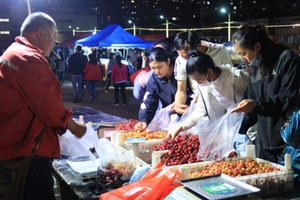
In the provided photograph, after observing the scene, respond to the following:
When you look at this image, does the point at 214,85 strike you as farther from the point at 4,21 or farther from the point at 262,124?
the point at 4,21

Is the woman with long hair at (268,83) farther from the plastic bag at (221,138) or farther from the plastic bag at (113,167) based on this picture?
the plastic bag at (113,167)

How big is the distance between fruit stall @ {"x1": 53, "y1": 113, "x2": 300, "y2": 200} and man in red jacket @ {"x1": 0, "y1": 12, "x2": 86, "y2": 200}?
0.32m

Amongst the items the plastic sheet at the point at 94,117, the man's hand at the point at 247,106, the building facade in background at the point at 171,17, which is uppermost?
the building facade in background at the point at 171,17

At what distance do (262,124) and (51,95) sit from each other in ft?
5.04

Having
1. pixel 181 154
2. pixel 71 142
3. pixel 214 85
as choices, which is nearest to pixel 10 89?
pixel 71 142

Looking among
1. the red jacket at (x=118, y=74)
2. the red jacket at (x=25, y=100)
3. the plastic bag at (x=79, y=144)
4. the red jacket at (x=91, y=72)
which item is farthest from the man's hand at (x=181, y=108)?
the red jacket at (x=91, y=72)

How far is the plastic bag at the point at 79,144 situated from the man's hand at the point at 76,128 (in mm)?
141

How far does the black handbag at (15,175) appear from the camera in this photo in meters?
2.24

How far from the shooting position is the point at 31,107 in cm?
218

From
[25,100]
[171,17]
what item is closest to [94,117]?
[25,100]

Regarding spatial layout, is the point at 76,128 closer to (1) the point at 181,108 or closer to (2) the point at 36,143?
(2) the point at 36,143

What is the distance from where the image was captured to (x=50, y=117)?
2.19m

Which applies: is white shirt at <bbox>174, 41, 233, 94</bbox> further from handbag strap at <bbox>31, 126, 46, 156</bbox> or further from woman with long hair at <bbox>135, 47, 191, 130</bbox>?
handbag strap at <bbox>31, 126, 46, 156</bbox>

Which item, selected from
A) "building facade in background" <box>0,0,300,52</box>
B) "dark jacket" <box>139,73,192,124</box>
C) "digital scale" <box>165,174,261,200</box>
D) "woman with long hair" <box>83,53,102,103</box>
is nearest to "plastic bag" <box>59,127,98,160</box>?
"digital scale" <box>165,174,261,200</box>
